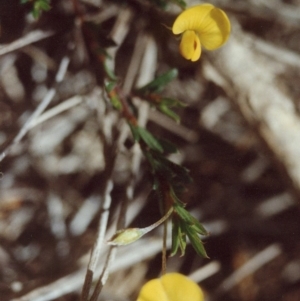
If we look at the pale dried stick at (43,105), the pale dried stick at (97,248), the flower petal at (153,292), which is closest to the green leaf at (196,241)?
the flower petal at (153,292)

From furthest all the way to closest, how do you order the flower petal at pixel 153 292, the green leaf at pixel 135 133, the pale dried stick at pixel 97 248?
1. the green leaf at pixel 135 133
2. the pale dried stick at pixel 97 248
3. the flower petal at pixel 153 292

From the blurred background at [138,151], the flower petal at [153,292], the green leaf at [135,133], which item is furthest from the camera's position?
the blurred background at [138,151]

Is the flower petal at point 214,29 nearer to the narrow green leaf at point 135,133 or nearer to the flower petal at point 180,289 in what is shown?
the narrow green leaf at point 135,133

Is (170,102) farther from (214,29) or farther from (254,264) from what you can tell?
(254,264)

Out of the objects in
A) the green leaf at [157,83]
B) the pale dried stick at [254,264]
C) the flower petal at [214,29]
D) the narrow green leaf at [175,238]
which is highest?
the flower petal at [214,29]

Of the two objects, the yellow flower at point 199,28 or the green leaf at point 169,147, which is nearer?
the yellow flower at point 199,28

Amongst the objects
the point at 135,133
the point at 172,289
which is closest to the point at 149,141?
the point at 135,133

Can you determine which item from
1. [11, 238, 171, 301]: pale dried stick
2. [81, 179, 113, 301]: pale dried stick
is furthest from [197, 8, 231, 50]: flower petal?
[11, 238, 171, 301]: pale dried stick

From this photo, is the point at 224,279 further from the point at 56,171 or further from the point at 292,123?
the point at 56,171
